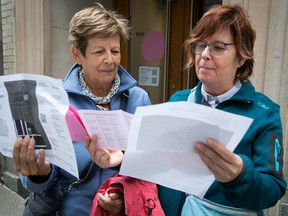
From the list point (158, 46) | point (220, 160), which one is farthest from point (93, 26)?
point (158, 46)

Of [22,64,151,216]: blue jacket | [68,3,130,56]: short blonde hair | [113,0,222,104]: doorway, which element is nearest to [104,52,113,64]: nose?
[68,3,130,56]: short blonde hair

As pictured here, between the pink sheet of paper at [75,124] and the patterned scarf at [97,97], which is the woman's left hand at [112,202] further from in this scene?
the patterned scarf at [97,97]

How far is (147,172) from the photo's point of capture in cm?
115

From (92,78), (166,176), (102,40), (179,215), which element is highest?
(102,40)

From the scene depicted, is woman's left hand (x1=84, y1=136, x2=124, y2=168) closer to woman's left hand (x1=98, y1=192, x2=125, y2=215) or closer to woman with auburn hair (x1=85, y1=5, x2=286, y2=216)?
woman's left hand (x1=98, y1=192, x2=125, y2=215)

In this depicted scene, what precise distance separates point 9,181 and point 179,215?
388 cm

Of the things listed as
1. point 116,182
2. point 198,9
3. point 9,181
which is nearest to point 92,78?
point 116,182

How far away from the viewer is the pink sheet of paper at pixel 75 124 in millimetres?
1146

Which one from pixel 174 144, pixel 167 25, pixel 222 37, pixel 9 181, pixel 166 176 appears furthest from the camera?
pixel 9 181

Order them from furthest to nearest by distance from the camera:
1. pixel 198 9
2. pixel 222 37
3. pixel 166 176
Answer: pixel 198 9
pixel 222 37
pixel 166 176

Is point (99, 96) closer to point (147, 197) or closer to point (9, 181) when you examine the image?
point (147, 197)

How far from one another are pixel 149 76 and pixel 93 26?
2.85m

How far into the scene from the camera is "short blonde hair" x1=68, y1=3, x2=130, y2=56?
150cm

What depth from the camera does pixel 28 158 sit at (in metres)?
1.31
